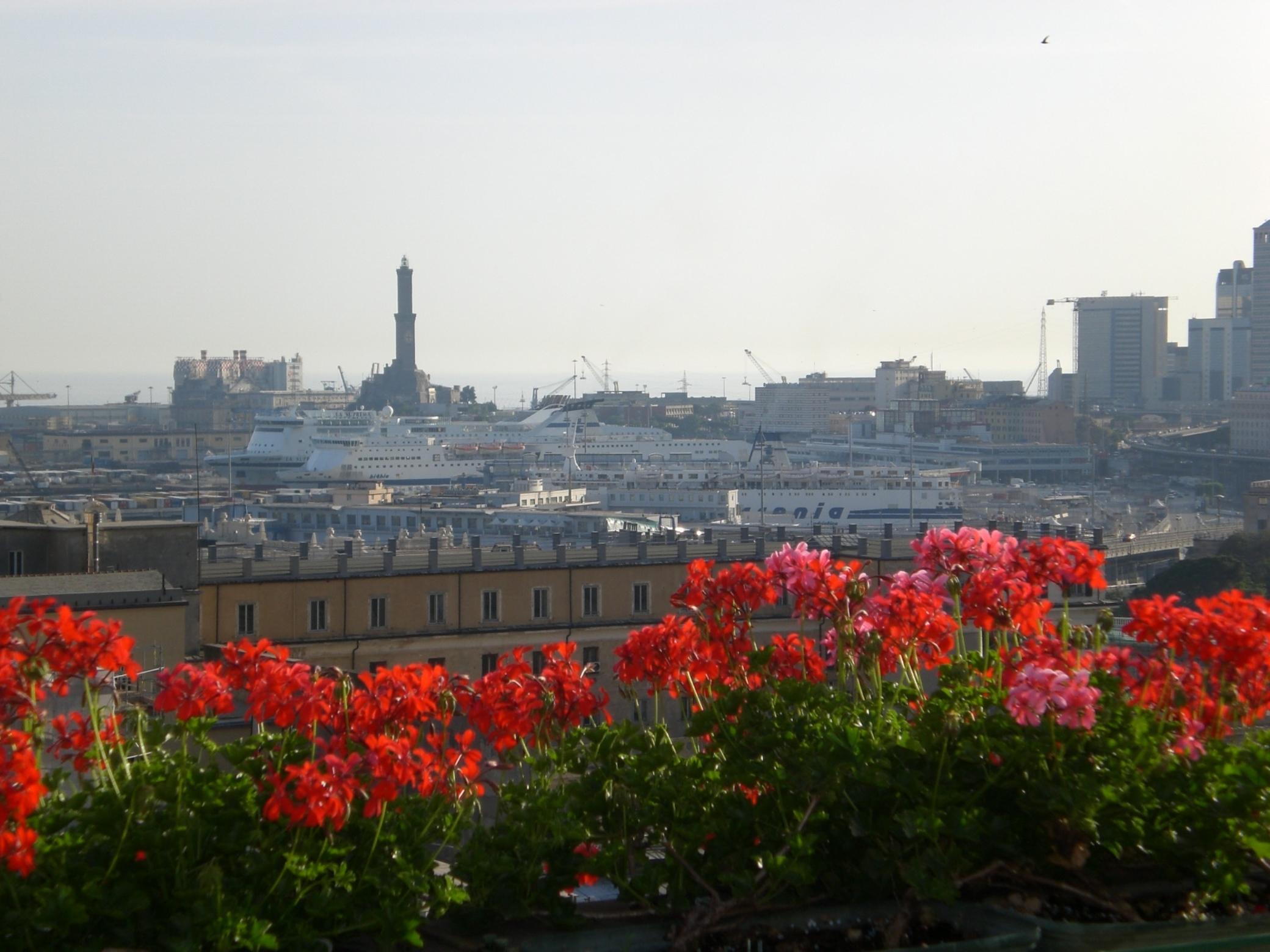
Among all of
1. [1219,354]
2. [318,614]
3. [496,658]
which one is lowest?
[496,658]

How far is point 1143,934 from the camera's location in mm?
1551

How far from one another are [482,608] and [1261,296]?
6055cm

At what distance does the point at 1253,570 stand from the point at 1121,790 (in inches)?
688

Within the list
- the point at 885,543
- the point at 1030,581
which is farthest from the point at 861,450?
the point at 1030,581

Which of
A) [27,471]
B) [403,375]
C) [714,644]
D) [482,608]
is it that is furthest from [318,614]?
[403,375]

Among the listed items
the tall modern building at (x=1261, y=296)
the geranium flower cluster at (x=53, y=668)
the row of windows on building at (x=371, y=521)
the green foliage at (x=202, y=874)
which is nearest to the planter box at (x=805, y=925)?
the green foliage at (x=202, y=874)

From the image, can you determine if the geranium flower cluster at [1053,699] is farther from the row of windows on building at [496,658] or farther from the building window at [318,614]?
the building window at [318,614]

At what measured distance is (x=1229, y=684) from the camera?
184cm

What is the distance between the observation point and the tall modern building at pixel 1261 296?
64375 millimetres

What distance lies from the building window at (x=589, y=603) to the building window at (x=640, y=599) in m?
0.24

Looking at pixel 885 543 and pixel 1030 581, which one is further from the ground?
pixel 1030 581

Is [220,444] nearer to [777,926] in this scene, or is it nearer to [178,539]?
[178,539]

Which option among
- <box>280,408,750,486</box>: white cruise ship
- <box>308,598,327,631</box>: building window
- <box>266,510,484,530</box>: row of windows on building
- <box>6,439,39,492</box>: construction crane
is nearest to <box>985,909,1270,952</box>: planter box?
<box>308,598,327,631</box>: building window

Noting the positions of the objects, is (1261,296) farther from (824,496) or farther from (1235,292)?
(824,496)
